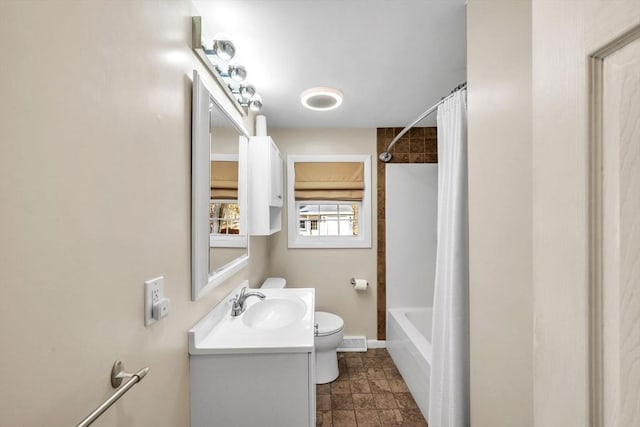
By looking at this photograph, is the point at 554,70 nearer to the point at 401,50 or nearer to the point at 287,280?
the point at 401,50

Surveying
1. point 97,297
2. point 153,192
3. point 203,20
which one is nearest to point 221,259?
point 153,192

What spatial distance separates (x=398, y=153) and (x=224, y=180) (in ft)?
6.59

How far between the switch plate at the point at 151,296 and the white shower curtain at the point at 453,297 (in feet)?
4.15

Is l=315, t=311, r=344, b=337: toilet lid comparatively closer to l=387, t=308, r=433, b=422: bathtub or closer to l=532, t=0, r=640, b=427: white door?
l=387, t=308, r=433, b=422: bathtub

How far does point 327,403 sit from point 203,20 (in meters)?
2.49

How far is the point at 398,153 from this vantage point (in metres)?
2.92

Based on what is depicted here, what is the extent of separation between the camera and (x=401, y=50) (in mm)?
1590

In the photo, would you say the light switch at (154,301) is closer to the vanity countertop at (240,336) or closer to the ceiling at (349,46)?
the vanity countertop at (240,336)

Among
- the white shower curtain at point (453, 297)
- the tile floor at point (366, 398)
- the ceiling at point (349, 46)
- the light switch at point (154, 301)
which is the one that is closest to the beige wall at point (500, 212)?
the white shower curtain at point (453, 297)

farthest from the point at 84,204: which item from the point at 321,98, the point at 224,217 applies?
the point at 321,98

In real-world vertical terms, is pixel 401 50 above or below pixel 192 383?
above

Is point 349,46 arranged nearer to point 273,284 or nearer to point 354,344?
point 273,284

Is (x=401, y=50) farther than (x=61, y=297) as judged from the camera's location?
Yes

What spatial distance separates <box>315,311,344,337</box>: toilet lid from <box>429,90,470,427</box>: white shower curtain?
92cm
